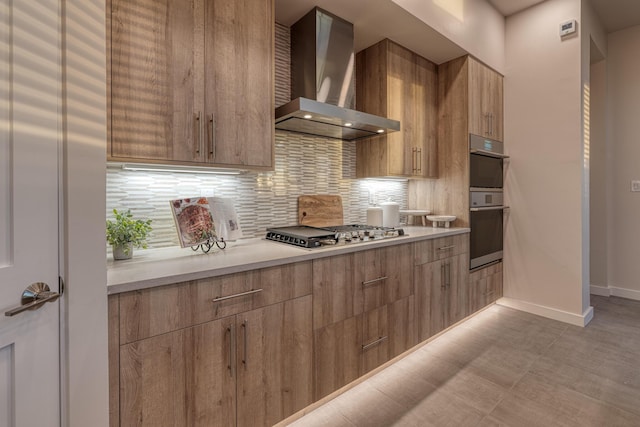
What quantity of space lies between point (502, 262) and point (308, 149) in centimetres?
241

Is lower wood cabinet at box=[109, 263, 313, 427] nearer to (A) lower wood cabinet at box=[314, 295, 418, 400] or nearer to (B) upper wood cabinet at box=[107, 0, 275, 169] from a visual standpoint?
(A) lower wood cabinet at box=[314, 295, 418, 400]

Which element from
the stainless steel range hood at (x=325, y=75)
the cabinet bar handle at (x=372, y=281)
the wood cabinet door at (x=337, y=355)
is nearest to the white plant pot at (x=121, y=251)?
the wood cabinet door at (x=337, y=355)

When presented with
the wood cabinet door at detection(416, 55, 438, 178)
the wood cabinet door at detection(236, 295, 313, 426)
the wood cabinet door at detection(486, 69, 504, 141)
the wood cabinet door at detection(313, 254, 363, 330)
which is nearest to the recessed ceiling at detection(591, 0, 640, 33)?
the wood cabinet door at detection(486, 69, 504, 141)

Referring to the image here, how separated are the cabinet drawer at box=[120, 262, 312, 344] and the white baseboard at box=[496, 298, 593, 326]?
2.63 m

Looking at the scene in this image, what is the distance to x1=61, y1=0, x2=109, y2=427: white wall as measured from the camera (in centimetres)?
91

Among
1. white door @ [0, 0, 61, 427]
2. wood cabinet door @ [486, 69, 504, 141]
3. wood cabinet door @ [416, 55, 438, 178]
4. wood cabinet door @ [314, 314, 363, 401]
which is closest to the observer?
white door @ [0, 0, 61, 427]

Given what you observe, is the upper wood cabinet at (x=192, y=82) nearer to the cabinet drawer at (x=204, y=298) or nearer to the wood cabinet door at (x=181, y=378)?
the cabinet drawer at (x=204, y=298)

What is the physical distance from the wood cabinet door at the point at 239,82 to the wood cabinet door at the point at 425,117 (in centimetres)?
152

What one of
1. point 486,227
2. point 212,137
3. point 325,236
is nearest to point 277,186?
point 325,236

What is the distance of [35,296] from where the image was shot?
0.82 metres

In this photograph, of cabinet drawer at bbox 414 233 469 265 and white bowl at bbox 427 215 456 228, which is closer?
cabinet drawer at bbox 414 233 469 265

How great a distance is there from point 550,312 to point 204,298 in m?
3.19

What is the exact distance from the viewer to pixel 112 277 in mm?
1079

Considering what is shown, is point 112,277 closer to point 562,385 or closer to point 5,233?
point 5,233
